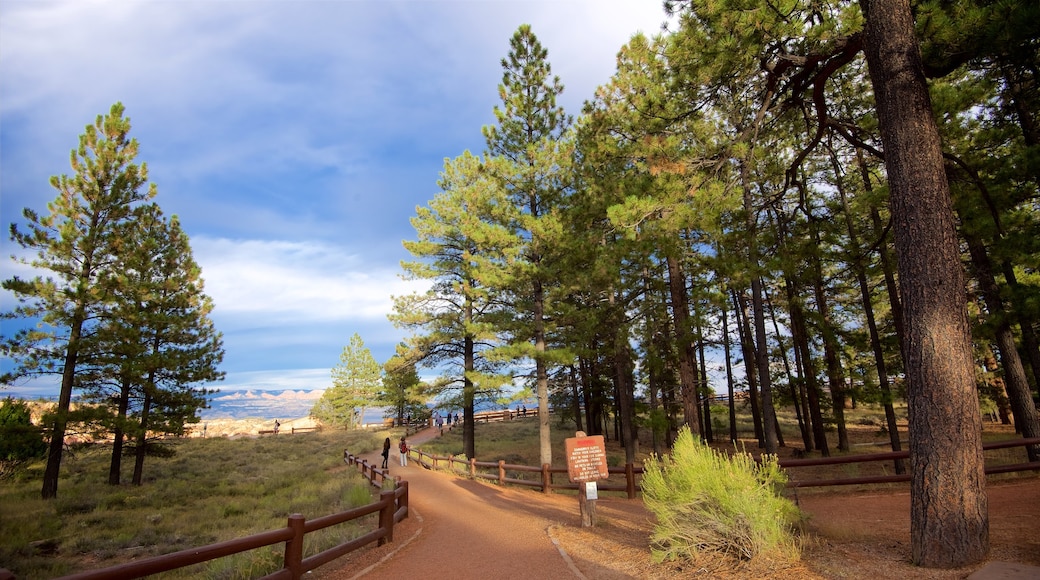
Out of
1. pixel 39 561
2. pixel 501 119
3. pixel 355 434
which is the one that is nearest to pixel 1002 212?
pixel 501 119

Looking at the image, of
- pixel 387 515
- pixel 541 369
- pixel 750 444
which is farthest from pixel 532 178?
pixel 750 444

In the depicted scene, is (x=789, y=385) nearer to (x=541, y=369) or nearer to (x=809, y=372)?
(x=809, y=372)

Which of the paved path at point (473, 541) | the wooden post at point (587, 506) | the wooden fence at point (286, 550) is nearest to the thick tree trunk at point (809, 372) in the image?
the paved path at point (473, 541)

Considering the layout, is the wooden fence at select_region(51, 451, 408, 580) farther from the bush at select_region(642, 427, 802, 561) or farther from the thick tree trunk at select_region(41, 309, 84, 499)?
the thick tree trunk at select_region(41, 309, 84, 499)

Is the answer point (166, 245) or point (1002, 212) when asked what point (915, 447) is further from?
point (166, 245)

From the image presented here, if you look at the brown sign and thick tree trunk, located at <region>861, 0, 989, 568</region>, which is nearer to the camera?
Answer: thick tree trunk, located at <region>861, 0, 989, 568</region>

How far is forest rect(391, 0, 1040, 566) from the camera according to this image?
17.8 feet

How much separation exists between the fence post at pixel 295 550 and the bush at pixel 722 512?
14.8 feet

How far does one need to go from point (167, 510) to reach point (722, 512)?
17334 millimetres

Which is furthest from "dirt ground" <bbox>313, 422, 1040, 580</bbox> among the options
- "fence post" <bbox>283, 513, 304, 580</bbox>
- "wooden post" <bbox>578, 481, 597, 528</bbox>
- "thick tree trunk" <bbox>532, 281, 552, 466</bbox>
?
"thick tree trunk" <bbox>532, 281, 552, 466</bbox>

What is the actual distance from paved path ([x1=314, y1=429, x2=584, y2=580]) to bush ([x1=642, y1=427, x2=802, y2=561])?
146 cm

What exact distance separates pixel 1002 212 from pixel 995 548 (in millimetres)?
9899

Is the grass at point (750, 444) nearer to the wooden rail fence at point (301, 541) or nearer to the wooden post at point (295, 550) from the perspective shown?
the wooden rail fence at point (301, 541)

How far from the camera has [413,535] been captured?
9383 mm
